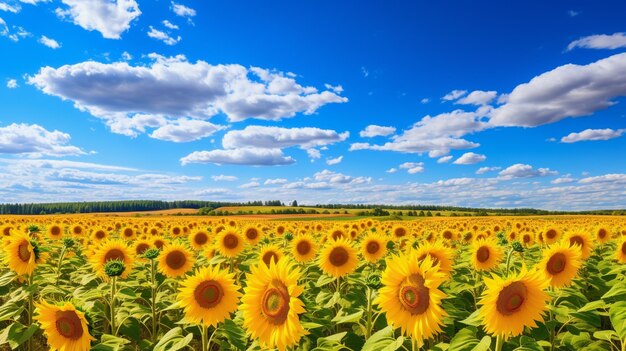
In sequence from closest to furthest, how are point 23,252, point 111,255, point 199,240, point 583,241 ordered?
point 23,252 → point 111,255 → point 583,241 → point 199,240

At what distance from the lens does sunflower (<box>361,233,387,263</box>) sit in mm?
8844

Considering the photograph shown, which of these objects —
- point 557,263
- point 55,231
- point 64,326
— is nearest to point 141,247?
point 64,326

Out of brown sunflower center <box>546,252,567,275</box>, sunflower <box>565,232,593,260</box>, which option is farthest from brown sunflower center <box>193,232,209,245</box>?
sunflower <box>565,232,593,260</box>

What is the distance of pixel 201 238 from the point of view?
497 inches

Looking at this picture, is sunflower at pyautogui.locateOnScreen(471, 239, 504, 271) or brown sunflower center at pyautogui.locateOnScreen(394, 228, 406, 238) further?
brown sunflower center at pyautogui.locateOnScreen(394, 228, 406, 238)

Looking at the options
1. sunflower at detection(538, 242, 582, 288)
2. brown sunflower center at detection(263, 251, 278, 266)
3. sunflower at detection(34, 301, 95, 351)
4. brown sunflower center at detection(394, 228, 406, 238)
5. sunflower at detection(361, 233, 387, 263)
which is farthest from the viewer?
brown sunflower center at detection(394, 228, 406, 238)

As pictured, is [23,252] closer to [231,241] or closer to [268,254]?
[268,254]

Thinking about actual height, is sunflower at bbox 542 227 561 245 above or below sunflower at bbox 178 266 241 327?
above

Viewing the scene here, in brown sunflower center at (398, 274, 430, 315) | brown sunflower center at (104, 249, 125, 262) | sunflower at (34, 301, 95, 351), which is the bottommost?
sunflower at (34, 301, 95, 351)

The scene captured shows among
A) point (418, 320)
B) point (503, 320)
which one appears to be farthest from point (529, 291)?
point (418, 320)

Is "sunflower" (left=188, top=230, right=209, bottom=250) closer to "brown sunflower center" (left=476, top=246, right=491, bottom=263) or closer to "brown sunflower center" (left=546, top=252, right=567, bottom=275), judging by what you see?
"brown sunflower center" (left=476, top=246, right=491, bottom=263)

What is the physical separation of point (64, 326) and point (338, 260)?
4.27m

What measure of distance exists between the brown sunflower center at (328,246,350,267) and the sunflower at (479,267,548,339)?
153 inches

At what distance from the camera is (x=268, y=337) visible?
3.98 m
